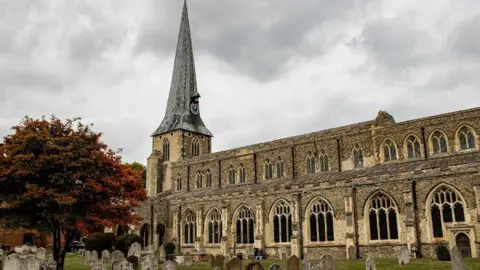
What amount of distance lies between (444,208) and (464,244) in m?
2.14

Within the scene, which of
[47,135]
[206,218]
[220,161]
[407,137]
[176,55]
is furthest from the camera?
[176,55]

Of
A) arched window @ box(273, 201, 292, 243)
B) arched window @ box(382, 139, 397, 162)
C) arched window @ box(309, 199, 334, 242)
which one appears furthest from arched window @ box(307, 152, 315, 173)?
arched window @ box(382, 139, 397, 162)

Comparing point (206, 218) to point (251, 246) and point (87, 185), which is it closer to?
point (251, 246)

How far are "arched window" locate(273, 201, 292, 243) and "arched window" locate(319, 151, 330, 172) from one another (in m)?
4.78

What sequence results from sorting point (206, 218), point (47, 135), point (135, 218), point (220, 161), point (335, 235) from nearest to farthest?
1. point (47, 135)
2. point (135, 218)
3. point (335, 235)
4. point (206, 218)
5. point (220, 161)

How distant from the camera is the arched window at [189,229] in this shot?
39938 mm

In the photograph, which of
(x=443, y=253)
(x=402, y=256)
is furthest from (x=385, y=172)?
(x=402, y=256)

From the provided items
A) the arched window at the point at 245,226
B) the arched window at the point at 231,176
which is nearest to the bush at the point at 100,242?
the arched window at the point at 245,226

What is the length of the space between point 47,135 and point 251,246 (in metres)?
19.1

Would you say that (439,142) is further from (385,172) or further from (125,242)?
(125,242)

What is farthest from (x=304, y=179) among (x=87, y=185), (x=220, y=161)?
(x=87, y=185)

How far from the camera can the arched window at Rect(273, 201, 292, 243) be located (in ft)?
109

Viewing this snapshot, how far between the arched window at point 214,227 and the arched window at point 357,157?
11603mm

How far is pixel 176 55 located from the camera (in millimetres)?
58281
